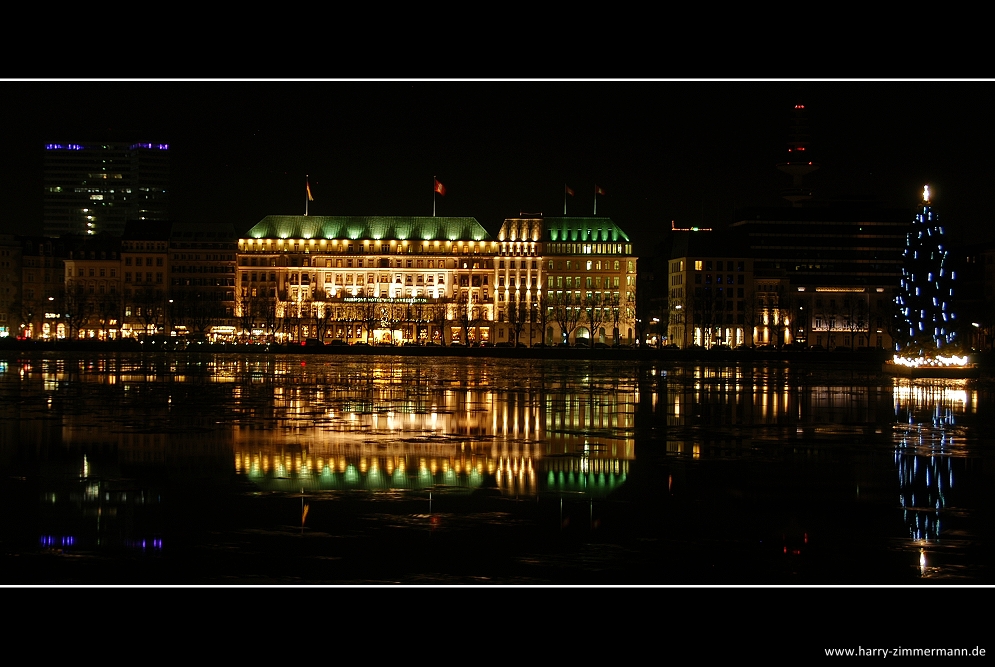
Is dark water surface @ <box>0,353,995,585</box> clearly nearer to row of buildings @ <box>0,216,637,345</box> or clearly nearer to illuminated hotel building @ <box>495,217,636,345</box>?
row of buildings @ <box>0,216,637,345</box>

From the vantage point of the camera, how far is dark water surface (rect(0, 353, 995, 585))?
13.9 meters

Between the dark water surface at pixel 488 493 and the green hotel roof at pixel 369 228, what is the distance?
137707 millimetres

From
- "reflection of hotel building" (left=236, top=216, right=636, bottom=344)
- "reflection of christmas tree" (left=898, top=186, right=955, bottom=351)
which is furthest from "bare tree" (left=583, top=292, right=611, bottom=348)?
"reflection of christmas tree" (left=898, top=186, right=955, bottom=351)

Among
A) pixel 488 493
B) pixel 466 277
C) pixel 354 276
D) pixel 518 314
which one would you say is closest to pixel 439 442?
pixel 488 493

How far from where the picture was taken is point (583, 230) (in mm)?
173000

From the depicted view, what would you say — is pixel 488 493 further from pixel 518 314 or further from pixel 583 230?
pixel 583 230

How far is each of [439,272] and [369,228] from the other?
1245 cm

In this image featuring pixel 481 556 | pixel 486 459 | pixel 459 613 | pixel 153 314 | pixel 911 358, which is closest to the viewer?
pixel 459 613

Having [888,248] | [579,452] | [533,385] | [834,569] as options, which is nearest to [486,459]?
[579,452]

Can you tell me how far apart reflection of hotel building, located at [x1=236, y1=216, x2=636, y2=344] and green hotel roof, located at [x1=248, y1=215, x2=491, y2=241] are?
0.47 feet

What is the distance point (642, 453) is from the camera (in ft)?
81.9

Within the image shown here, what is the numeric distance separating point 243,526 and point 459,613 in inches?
220

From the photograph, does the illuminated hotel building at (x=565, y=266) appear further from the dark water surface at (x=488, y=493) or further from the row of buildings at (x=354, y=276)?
the dark water surface at (x=488, y=493)

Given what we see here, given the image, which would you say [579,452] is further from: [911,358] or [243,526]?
[911,358]
